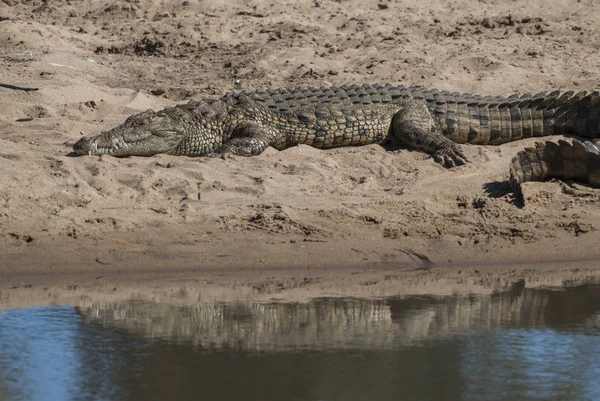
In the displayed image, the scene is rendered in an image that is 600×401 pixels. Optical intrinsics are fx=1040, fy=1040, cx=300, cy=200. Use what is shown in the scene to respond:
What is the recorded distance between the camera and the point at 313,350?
505 centimetres

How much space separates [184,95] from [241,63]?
1.09m

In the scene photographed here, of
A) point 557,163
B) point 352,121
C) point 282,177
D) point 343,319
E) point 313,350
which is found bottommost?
point 313,350

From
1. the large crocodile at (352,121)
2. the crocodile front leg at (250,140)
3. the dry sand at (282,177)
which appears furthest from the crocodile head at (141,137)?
the crocodile front leg at (250,140)

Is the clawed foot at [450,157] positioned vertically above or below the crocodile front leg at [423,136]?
below

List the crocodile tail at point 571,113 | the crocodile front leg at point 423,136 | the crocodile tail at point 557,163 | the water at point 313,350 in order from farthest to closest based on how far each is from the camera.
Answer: the crocodile tail at point 571,113 → the crocodile front leg at point 423,136 → the crocodile tail at point 557,163 → the water at point 313,350

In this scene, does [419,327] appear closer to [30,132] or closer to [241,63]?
[30,132]

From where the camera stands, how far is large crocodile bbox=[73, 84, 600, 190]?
9.17 m

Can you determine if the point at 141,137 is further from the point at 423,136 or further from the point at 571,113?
the point at 571,113

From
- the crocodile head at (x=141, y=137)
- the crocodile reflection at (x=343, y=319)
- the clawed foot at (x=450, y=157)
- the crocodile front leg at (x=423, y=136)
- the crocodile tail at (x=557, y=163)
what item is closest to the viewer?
the crocodile reflection at (x=343, y=319)

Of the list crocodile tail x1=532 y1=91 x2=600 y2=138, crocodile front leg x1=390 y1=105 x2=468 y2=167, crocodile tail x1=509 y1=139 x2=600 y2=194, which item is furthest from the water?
crocodile tail x1=532 y1=91 x2=600 y2=138

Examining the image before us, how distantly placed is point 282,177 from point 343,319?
284 centimetres

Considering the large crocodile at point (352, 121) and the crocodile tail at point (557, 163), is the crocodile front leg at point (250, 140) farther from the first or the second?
the crocodile tail at point (557, 163)

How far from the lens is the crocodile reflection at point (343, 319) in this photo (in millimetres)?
5270

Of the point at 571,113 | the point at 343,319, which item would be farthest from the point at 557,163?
the point at 343,319
